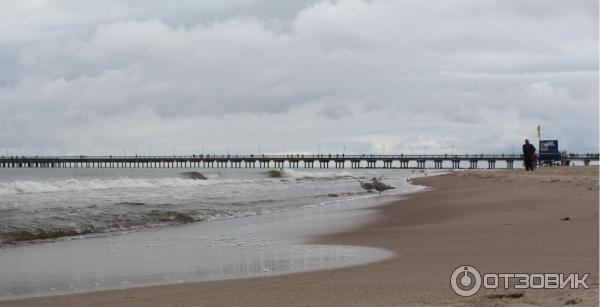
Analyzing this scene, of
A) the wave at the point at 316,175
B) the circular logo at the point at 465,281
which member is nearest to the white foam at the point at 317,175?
the wave at the point at 316,175

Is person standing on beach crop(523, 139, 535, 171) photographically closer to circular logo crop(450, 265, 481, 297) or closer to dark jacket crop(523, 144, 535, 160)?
dark jacket crop(523, 144, 535, 160)

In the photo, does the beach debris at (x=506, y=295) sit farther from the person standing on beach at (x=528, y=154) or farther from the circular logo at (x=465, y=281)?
the person standing on beach at (x=528, y=154)

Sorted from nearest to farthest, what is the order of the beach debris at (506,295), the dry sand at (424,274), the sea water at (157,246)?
the beach debris at (506,295)
the dry sand at (424,274)
the sea water at (157,246)

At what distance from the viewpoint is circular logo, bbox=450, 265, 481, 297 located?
4439mm

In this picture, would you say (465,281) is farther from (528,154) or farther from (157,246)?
Result: (528,154)

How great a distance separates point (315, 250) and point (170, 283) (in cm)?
250

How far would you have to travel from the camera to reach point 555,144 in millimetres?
55062

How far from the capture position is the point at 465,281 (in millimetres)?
4766

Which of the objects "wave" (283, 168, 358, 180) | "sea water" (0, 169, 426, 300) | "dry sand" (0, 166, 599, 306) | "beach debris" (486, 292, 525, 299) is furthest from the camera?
"wave" (283, 168, 358, 180)

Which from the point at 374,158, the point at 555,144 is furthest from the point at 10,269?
the point at 374,158

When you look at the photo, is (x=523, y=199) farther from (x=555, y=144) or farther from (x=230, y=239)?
(x=555, y=144)

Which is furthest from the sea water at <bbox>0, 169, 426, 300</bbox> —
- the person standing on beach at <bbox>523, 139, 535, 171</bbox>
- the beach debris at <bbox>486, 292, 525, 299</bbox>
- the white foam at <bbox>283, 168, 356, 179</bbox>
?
the white foam at <bbox>283, 168, 356, 179</bbox>

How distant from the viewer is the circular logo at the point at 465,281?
4439 mm

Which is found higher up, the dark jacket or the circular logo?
the dark jacket
